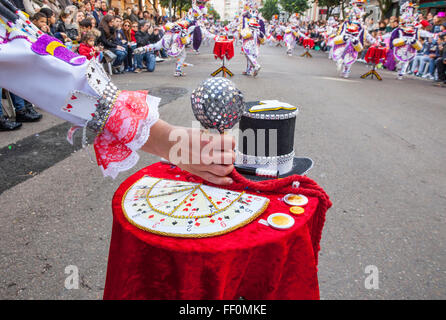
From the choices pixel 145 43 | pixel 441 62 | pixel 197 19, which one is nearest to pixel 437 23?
pixel 441 62

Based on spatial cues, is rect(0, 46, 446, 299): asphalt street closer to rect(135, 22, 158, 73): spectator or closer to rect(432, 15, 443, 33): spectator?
rect(135, 22, 158, 73): spectator

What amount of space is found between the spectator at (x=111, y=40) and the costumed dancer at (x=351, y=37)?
24.7ft

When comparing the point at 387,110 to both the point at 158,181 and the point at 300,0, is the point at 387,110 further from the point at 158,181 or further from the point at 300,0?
the point at 300,0

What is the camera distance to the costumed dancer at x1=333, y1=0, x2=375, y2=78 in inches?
404

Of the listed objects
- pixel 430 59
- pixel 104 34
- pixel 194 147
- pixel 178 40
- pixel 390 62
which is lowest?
pixel 390 62

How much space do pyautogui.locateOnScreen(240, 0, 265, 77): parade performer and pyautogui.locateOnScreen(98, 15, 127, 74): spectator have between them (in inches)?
164

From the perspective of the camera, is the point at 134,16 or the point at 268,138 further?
the point at 134,16

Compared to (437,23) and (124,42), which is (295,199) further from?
(437,23)

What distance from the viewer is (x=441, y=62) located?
10.6 metres

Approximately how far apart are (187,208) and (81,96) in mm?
551

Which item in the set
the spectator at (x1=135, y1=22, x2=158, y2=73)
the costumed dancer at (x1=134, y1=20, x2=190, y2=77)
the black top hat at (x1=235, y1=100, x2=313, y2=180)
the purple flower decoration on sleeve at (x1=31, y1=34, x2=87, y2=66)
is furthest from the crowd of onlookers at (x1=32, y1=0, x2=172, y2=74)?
the purple flower decoration on sleeve at (x1=31, y1=34, x2=87, y2=66)

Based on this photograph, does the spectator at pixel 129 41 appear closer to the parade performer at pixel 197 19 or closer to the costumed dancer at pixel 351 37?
the parade performer at pixel 197 19
